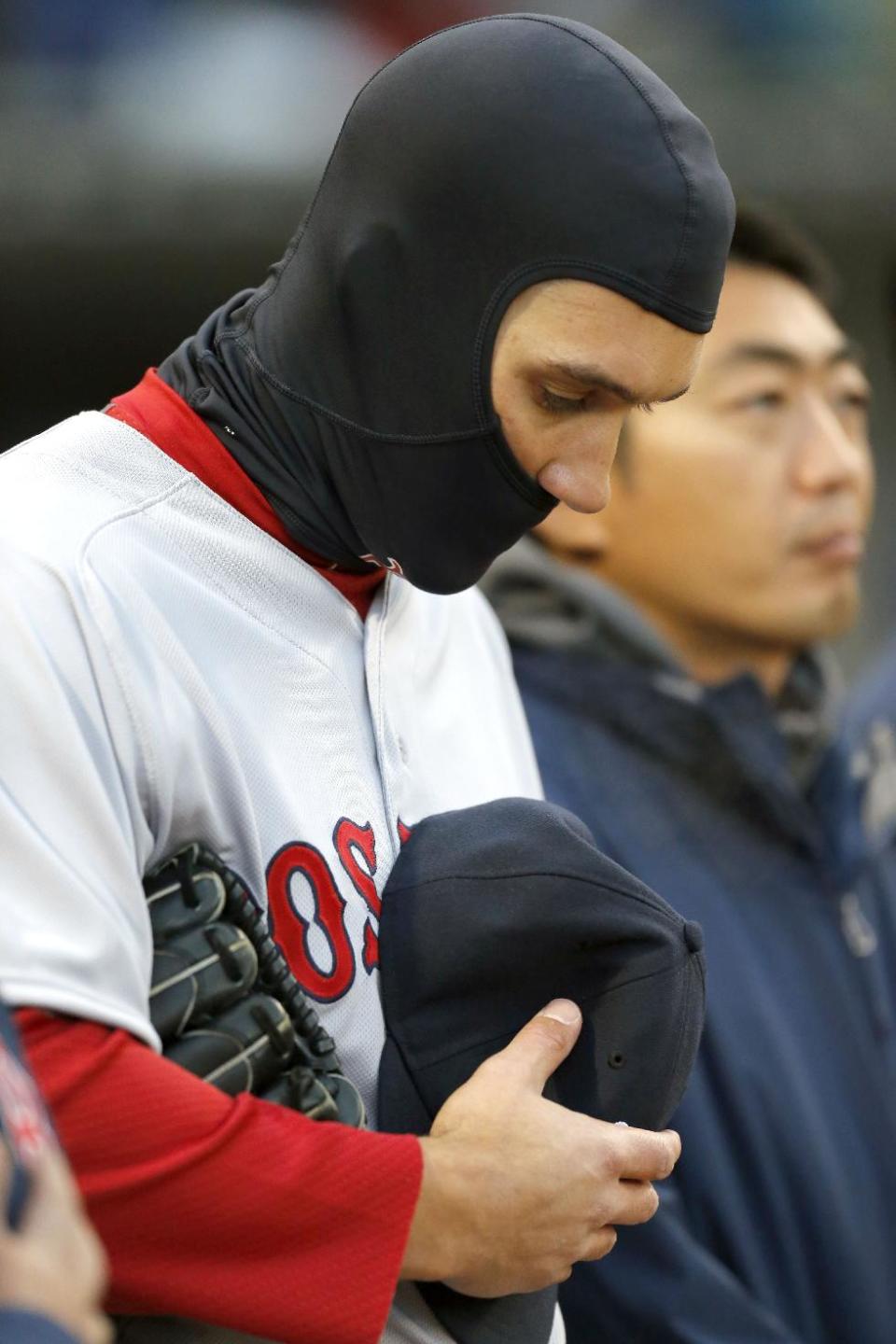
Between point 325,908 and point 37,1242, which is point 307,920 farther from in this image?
point 37,1242

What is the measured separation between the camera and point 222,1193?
1.07 meters

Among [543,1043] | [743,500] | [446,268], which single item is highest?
[446,268]

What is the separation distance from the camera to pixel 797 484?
2359 mm

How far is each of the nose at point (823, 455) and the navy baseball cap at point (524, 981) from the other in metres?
1.20

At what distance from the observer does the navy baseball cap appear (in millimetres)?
1248

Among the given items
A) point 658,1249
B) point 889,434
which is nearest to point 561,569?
point 658,1249

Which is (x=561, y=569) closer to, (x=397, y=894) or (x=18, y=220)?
(x=397, y=894)

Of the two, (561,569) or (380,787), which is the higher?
(380,787)

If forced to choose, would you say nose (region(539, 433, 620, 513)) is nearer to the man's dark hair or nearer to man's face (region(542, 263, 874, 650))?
man's face (region(542, 263, 874, 650))

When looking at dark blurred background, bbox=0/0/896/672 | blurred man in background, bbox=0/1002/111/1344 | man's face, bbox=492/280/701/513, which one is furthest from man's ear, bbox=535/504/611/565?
dark blurred background, bbox=0/0/896/672

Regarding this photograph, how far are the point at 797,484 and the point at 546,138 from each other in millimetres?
1213

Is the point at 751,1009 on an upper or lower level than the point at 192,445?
lower

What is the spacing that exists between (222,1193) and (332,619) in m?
0.45

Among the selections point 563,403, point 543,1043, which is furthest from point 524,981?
point 563,403
